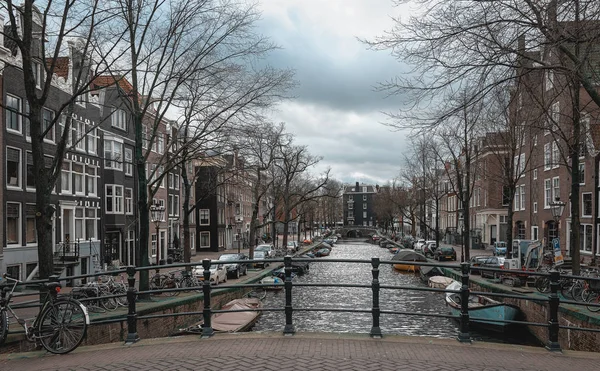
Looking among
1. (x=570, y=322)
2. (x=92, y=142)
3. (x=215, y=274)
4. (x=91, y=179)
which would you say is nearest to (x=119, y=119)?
(x=92, y=142)

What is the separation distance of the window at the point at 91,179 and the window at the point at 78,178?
0.59 meters

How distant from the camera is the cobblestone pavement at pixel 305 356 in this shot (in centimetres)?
621

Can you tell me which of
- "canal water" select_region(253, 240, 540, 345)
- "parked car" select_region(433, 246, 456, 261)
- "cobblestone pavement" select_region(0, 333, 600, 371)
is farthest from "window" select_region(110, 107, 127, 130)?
"cobblestone pavement" select_region(0, 333, 600, 371)

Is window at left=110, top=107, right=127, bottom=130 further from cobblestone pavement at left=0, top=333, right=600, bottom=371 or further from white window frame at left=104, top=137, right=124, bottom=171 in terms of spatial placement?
cobblestone pavement at left=0, top=333, right=600, bottom=371

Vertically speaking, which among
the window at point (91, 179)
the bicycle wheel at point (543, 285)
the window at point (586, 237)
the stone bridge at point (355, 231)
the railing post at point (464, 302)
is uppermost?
the window at point (91, 179)

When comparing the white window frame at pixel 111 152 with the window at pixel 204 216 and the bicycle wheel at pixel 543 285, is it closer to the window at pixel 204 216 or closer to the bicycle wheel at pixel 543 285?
the window at pixel 204 216

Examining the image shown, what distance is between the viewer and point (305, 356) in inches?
256

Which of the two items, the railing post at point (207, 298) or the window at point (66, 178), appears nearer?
the railing post at point (207, 298)

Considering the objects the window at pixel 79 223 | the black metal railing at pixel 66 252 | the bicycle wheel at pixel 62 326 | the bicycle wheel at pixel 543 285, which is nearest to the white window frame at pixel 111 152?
the window at pixel 79 223

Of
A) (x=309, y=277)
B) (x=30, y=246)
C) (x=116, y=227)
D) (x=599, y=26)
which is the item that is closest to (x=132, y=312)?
(x=599, y=26)

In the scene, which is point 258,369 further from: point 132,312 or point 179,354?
Answer: point 132,312

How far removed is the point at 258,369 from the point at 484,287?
891 inches

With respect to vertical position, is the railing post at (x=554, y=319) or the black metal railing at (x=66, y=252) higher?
the railing post at (x=554, y=319)

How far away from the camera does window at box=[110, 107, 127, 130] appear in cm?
3625
